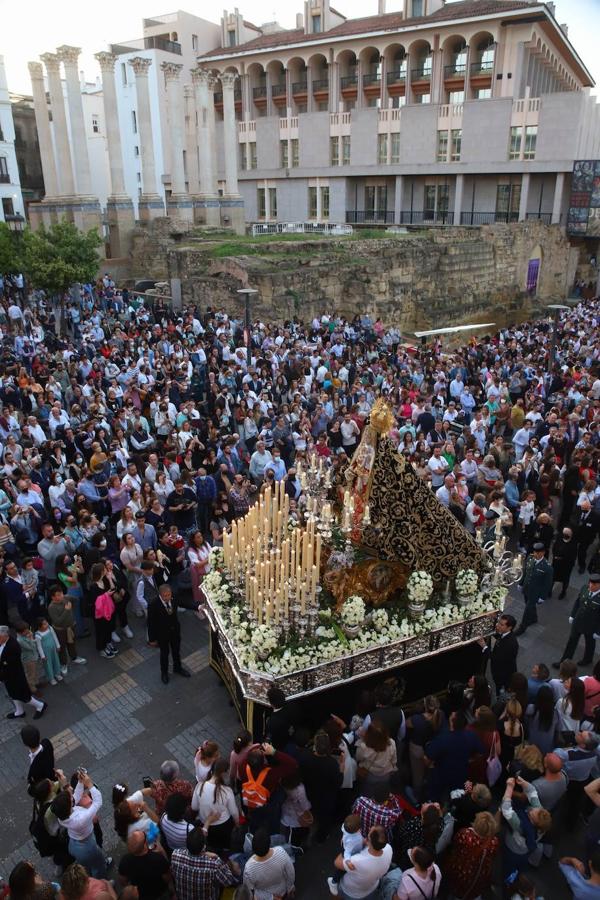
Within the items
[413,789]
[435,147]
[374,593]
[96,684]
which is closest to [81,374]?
[96,684]

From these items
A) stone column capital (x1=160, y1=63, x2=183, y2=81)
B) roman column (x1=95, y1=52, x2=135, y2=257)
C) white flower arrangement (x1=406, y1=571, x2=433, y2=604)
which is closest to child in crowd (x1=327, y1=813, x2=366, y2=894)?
white flower arrangement (x1=406, y1=571, x2=433, y2=604)

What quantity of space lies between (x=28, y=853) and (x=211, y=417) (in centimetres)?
976

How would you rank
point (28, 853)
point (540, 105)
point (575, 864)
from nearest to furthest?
1. point (575, 864)
2. point (28, 853)
3. point (540, 105)

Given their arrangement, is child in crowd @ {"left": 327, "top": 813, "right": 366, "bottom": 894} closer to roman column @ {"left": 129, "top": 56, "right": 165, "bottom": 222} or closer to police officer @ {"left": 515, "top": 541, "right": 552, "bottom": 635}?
police officer @ {"left": 515, "top": 541, "right": 552, "bottom": 635}

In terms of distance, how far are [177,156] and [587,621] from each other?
36.4 metres

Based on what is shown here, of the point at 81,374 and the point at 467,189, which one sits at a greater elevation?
the point at 467,189

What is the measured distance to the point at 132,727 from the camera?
23.0 ft

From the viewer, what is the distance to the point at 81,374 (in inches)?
603

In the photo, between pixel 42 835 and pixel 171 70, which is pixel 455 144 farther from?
pixel 42 835

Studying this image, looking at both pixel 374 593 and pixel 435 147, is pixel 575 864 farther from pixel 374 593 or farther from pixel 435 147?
pixel 435 147

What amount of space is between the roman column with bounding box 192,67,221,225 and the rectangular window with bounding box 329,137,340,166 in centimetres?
834

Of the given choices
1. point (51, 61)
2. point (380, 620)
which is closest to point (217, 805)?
point (380, 620)

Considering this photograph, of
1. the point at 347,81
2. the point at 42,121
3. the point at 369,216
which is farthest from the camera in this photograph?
the point at 369,216

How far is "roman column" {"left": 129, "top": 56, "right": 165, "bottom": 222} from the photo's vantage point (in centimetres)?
3422
